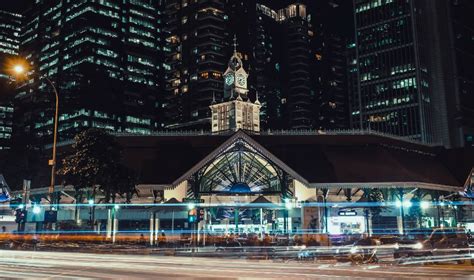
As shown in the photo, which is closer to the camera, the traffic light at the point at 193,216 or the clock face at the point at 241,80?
the traffic light at the point at 193,216

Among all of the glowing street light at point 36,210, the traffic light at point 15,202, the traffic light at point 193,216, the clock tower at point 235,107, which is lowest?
the traffic light at point 193,216

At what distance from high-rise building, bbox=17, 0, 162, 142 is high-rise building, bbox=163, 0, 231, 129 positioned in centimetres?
1930

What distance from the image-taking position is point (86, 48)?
169250 millimetres

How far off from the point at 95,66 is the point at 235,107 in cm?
6528

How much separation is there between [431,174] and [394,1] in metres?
104

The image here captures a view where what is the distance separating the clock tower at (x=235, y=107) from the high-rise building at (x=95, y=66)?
2056 inches

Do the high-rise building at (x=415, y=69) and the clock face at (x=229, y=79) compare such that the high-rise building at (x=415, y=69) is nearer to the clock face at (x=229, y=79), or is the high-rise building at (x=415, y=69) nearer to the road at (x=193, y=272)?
the clock face at (x=229, y=79)

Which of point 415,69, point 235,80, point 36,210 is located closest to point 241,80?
point 235,80

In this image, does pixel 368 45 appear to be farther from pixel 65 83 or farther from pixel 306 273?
pixel 306 273

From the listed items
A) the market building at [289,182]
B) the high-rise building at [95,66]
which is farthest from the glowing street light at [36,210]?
the high-rise building at [95,66]

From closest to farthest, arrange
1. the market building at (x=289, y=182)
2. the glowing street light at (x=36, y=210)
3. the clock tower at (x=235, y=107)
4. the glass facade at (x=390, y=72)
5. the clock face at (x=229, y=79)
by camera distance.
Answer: the glowing street light at (x=36, y=210) < the market building at (x=289, y=182) < the clock face at (x=229, y=79) < the clock tower at (x=235, y=107) < the glass facade at (x=390, y=72)

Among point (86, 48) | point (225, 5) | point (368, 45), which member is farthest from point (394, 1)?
point (86, 48)

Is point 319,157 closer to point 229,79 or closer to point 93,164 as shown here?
point 93,164

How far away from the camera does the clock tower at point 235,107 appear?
12850 cm
